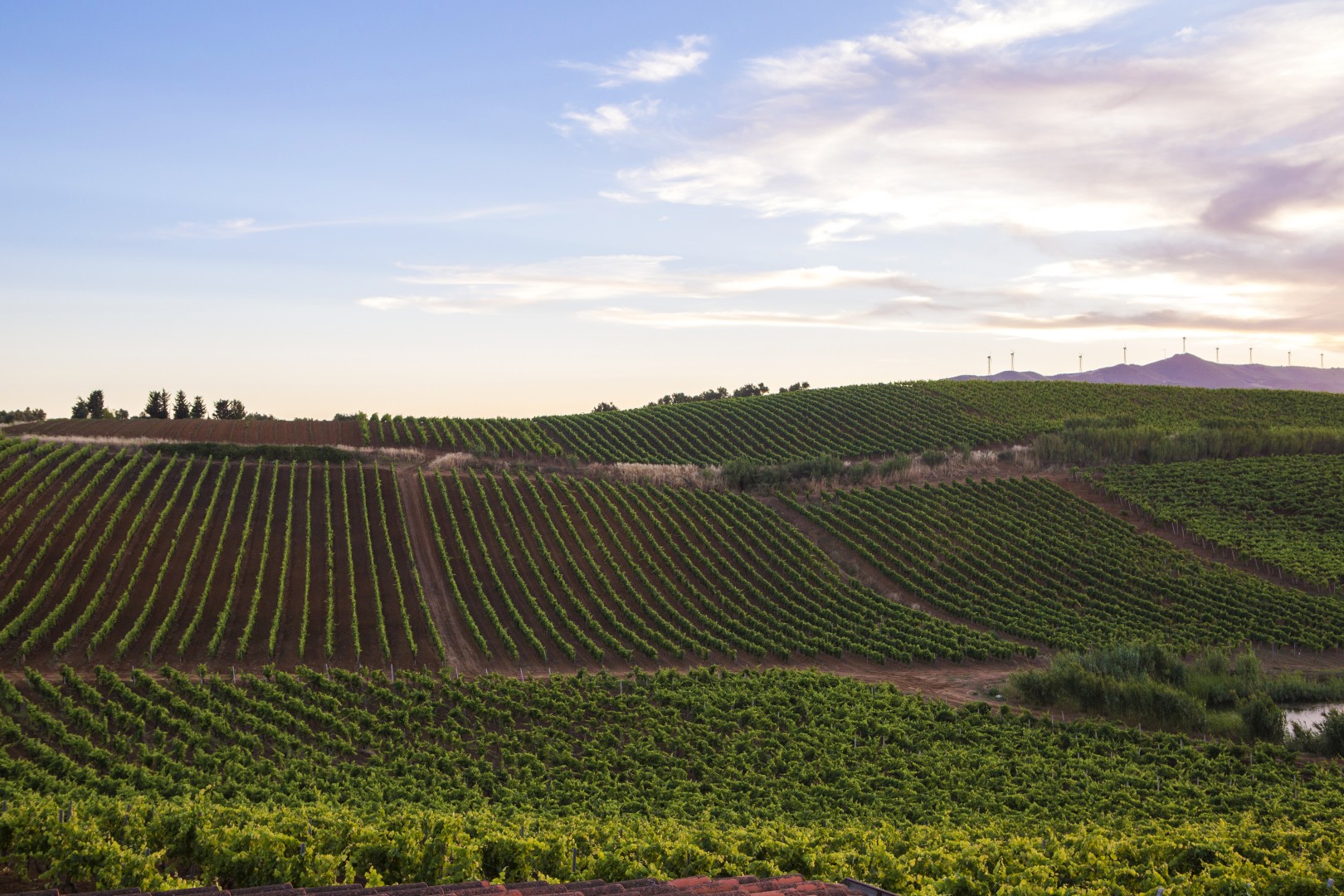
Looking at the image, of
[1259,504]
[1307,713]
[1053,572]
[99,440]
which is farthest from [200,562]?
[1259,504]

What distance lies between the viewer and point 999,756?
80.4 feet

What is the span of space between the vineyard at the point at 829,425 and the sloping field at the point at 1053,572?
1408 centimetres

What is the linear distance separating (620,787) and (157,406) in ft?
261

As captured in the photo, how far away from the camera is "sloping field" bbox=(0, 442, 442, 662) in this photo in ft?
104

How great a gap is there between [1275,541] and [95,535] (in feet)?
185

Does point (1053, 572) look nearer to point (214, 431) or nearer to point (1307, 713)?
point (1307, 713)

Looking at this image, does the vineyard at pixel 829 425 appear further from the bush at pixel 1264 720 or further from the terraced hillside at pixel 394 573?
the bush at pixel 1264 720

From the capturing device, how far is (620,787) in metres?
22.1

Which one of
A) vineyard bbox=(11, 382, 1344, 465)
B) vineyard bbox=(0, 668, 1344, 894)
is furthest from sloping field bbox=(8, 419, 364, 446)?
vineyard bbox=(0, 668, 1344, 894)

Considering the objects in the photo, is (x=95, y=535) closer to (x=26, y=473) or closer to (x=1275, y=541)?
(x=26, y=473)

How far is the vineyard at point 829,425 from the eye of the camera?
→ 6475 centimetres

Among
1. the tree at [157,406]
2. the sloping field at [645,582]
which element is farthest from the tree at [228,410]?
the sloping field at [645,582]

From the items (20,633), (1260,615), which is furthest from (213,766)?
(1260,615)

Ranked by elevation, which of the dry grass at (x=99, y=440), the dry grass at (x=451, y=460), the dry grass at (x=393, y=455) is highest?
the dry grass at (x=99, y=440)
